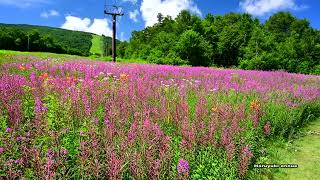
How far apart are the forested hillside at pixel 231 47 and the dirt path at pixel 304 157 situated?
41.3 metres

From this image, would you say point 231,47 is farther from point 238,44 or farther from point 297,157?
point 297,157

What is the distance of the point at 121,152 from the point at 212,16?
7202 cm

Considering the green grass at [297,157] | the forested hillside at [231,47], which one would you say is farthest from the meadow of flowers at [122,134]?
the forested hillside at [231,47]

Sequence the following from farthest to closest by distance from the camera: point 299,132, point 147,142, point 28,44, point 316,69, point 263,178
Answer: point 28,44 → point 316,69 → point 299,132 → point 263,178 → point 147,142

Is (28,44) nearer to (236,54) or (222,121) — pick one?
(236,54)

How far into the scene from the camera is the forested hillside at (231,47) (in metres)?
53.2

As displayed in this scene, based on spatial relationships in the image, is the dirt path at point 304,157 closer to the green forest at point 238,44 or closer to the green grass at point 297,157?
the green grass at point 297,157

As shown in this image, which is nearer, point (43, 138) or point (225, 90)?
point (43, 138)

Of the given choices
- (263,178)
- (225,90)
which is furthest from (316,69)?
(263,178)

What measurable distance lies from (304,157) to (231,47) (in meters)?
55.7

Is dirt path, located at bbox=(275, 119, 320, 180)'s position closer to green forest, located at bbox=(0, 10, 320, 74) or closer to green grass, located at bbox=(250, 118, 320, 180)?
green grass, located at bbox=(250, 118, 320, 180)

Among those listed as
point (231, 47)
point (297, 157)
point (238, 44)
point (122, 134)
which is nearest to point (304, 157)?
point (297, 157)

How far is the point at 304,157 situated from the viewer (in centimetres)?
630

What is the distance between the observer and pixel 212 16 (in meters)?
72.4
